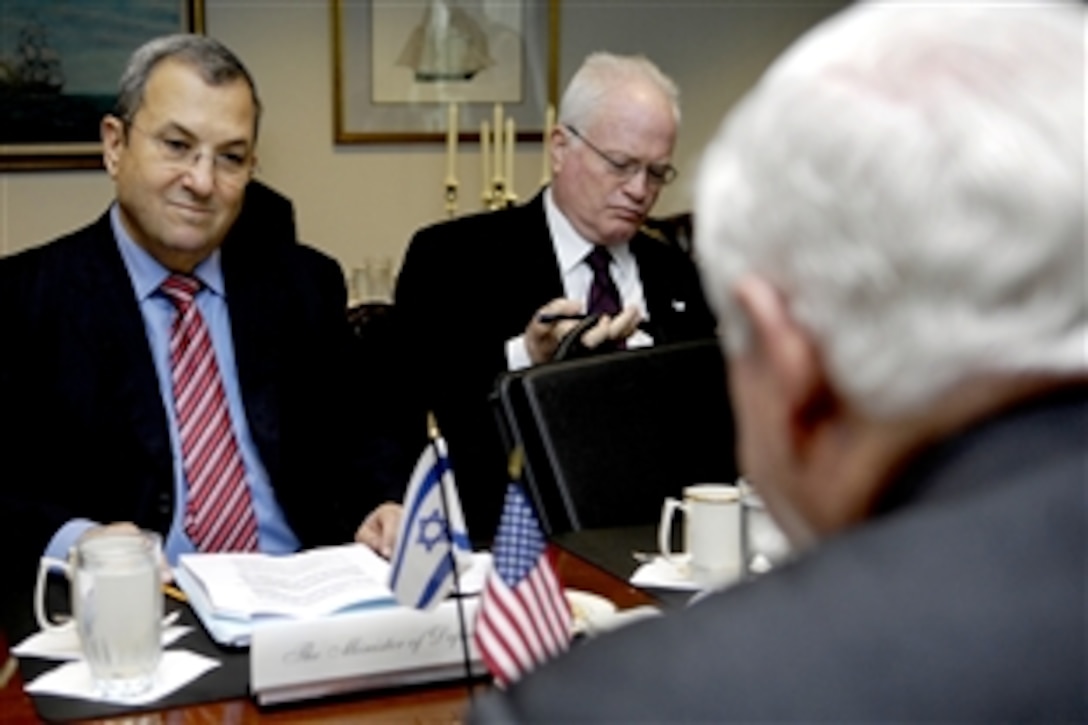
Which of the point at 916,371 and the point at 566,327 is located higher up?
the point at 916,371

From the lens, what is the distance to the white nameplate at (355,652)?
4.90ft

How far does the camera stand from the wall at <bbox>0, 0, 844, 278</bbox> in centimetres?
414

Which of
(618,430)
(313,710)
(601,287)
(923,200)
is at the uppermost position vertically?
Answer: (923,200)

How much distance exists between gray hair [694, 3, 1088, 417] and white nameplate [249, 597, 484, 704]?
0.90 metres

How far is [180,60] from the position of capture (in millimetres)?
2361

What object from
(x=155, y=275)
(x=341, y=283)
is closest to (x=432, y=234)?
(x=341, y=283)

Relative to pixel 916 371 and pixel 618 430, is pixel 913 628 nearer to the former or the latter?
pixel 916 371

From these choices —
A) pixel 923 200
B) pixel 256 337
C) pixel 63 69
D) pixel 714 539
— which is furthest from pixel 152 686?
pixel 63 69

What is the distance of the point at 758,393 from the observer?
2.54 feet

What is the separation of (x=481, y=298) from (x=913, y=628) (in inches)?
91.8

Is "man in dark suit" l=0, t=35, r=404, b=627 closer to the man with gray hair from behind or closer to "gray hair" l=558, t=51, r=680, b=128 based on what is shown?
"gray hair" l=558, t=51, r=680, b=128

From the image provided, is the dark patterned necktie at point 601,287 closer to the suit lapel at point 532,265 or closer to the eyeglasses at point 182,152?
the suit lapel at point 532,265

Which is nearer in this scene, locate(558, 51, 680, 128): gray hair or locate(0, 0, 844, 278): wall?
locate(558, 51, 680, 128): gray hair

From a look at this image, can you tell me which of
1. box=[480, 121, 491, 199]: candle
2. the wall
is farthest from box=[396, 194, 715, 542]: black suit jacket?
the wall
